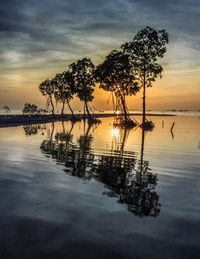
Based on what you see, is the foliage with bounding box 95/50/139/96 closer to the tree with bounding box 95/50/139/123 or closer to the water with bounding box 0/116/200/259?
the tree with bounding box 95/50/139/123

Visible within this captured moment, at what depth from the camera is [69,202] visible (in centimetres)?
1477

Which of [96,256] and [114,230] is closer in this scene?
[96,256]

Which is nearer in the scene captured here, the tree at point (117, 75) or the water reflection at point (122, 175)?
the water reflection at point (122, 175)

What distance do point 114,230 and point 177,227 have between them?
2.34 metres

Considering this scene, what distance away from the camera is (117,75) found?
94.6m

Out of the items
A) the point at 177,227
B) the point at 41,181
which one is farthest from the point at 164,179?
the point at 177,227

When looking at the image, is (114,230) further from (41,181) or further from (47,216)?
(41,181)

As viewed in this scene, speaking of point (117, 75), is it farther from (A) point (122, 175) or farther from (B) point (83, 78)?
(A) point (122, 175)

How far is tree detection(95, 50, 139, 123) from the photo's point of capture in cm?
9100

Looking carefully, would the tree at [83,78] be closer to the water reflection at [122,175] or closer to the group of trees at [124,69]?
the group of trees at [124,69]

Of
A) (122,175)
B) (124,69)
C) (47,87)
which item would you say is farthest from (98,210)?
(47,87)

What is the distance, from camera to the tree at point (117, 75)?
91000 mm

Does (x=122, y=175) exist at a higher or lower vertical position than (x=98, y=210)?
higher

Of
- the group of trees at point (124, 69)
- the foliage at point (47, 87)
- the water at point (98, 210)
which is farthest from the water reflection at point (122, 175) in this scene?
the foliage at point (47, 87)
